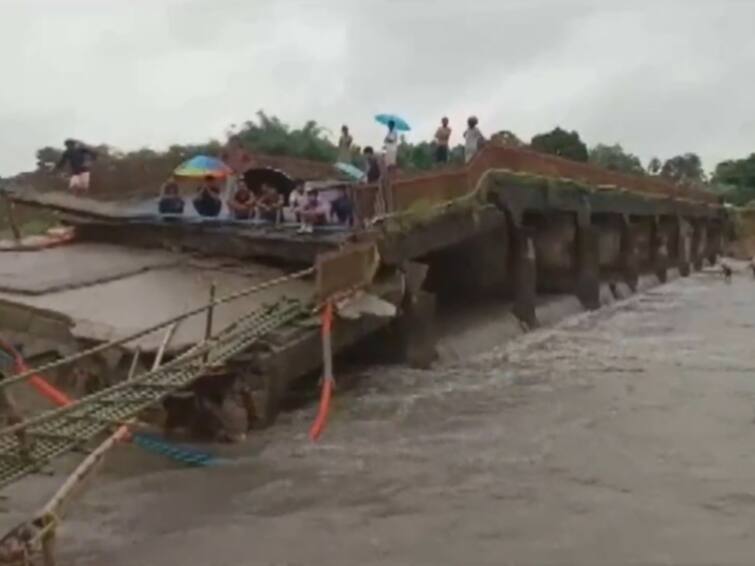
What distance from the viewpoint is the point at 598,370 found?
62.0ft

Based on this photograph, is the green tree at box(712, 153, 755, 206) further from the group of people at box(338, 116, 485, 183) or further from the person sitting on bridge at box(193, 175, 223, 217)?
the person sitting on bridge at box(193, 175, 223, 217)

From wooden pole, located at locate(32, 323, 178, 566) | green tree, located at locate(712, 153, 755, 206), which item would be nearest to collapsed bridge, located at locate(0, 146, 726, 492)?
wooden pole, located at locate(32, 323, 178, 566)

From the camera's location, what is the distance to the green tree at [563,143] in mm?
55969

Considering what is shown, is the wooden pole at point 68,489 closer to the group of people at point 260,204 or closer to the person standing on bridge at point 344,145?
the group of people at point 260,204

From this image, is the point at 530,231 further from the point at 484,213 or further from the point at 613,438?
the point at 613,438

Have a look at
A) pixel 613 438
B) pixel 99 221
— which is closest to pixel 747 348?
pixel 613 438

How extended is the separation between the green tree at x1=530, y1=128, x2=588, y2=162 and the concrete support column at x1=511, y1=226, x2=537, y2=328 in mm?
31331

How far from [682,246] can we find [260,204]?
27.6 meters

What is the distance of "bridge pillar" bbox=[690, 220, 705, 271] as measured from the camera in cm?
4702

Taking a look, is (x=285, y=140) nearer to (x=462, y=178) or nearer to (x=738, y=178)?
(x=462, y=178)

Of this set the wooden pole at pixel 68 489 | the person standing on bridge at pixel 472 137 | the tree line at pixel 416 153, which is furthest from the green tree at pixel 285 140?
the wooden pole at pixel 68 489

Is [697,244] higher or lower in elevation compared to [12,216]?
lower

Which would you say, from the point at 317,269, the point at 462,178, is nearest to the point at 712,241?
the point at 462,178

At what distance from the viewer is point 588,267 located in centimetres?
2897
